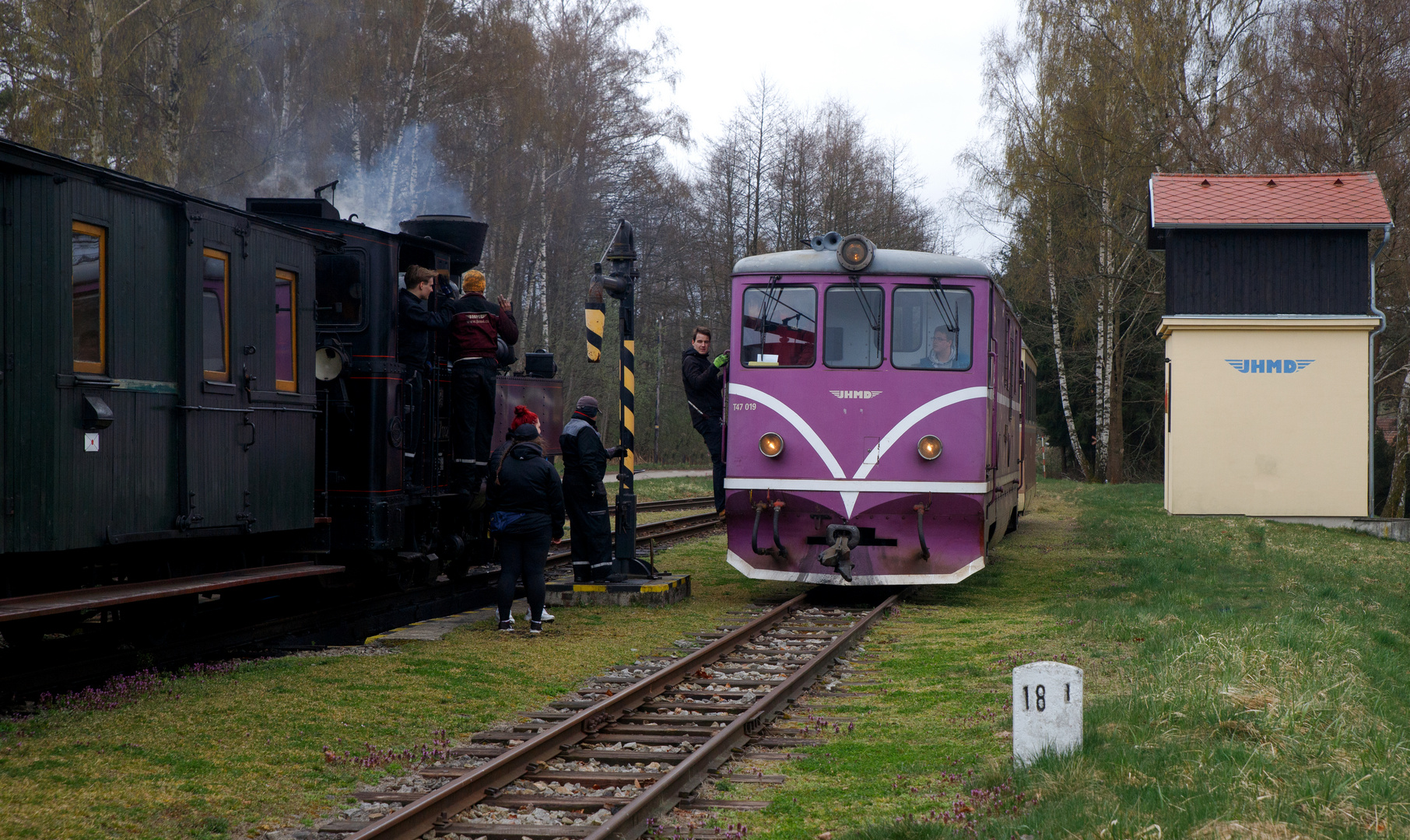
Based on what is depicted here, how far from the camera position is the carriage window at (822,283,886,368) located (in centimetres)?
1169

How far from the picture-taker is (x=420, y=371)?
1085cm

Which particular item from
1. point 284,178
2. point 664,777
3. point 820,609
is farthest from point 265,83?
point 664,777

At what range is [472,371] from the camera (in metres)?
11.0

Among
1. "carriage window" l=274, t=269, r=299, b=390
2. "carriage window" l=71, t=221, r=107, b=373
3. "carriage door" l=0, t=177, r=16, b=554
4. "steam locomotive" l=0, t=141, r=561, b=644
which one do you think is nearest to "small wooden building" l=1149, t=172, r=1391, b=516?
"steam locomotive" l=0, t=141, r=561, b=644

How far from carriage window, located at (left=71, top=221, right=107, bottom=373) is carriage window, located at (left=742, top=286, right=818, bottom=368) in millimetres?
5989

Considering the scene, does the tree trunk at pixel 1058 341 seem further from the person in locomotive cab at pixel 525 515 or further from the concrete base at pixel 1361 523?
the person in locomotive cab at pixel 525 515

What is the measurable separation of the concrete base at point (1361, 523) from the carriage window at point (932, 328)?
14748 millimetres

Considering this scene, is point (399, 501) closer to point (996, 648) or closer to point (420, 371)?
point (420, 371)

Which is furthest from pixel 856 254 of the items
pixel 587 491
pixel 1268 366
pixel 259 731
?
pixel 1268 366

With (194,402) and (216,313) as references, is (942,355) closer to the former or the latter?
(216,313)

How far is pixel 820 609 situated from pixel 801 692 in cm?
398

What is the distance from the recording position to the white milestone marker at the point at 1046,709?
5.74m

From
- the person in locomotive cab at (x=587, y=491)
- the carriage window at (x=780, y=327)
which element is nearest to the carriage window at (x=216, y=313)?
the person in locomotive cab at (x=587, y=491)

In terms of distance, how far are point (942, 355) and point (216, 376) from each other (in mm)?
6258
